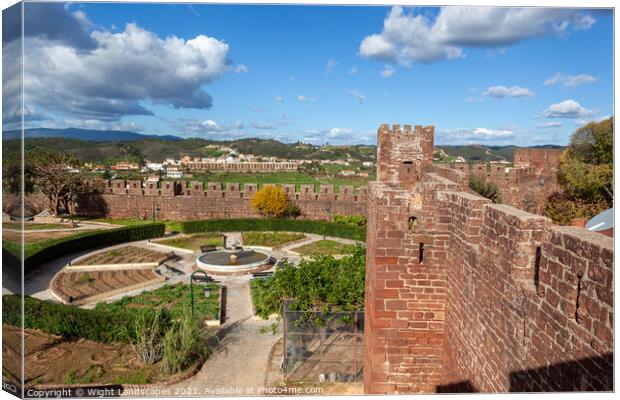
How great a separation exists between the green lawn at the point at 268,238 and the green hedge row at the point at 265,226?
93 centimetres

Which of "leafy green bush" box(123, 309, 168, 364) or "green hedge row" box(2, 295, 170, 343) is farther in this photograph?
"green hedge row" box(2, 295, 170, 343)

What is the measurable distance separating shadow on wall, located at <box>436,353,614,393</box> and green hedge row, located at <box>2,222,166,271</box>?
1672cm

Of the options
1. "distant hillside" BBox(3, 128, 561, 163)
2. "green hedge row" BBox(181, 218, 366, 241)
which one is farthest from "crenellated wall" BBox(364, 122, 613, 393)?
"distant hillside" BBox(3, 128, 561, 163)

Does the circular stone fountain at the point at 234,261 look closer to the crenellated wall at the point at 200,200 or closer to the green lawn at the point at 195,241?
the green lawn at the point at 195,241

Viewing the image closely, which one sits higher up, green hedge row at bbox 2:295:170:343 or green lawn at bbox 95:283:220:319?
green hedge row at bbox 2:295:170:343

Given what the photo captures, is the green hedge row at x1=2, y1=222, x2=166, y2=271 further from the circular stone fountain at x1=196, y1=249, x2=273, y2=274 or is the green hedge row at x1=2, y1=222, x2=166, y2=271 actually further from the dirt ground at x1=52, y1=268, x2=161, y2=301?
the circular stone fountain at x1=196, y1=249, x2=273, y2=274

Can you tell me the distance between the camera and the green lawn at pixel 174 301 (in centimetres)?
1354

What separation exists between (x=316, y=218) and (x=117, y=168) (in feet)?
120

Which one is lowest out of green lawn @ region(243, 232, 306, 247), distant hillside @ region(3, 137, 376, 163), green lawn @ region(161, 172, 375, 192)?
green lawn @ region(243, 232, 306, 247)

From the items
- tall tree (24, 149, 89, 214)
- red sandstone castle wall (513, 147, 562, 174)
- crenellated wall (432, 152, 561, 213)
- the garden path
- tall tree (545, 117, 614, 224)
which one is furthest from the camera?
tall tree (24, 149, 89, 214)

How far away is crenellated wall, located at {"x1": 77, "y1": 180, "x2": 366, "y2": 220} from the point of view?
29516 millimetres

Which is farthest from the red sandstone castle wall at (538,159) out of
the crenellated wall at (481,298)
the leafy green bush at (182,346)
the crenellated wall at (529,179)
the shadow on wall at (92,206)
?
the shadow on wall at (92,206)

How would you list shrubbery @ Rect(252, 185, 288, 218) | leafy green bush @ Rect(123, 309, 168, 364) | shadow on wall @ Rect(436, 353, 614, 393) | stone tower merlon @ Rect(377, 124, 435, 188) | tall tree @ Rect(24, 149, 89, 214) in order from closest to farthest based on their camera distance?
1. shadow on wall @ Rect(436, 353, 614, 393)
2. leafy green bush @ Rect(123, 309, 168, 364)
3. stone tower merlon @ Rect(377, 124, 435, 188)
4. shrubbery @ Rect(252, 185, 288, 218)
5. tall tree @ Rect(24, 149, 89, 214)

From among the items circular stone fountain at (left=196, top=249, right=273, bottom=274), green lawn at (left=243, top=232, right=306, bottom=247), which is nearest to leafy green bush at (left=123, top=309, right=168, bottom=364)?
circular stone fountain at (left=196, top=249, right=273, bottom=274)
